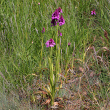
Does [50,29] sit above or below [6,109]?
above

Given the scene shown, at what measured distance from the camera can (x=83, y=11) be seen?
3.40m

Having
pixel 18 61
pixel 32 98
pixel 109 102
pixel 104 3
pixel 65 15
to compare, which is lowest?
pixel 32 98

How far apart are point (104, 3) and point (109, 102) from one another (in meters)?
2.24

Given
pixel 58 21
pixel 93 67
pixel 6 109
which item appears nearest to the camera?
pixel 6 109

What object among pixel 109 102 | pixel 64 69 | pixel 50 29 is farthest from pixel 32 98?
pixel 50 29

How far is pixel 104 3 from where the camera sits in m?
3.28

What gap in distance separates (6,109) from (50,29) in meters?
1.43

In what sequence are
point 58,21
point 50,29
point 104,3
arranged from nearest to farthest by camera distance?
1. point 58,21
2. point 50,29
3. point 104,3

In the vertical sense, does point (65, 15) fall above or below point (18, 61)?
above

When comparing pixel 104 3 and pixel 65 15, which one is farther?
pixel 104 3

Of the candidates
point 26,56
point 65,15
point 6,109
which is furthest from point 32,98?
point 65,15

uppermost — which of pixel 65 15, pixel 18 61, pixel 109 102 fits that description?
pixel 65 15

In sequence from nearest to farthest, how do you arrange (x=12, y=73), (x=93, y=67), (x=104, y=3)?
(x=12, y=73), (x=93, y=67), (x=104, y=3)

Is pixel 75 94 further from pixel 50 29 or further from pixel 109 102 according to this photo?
pixel 50 29
